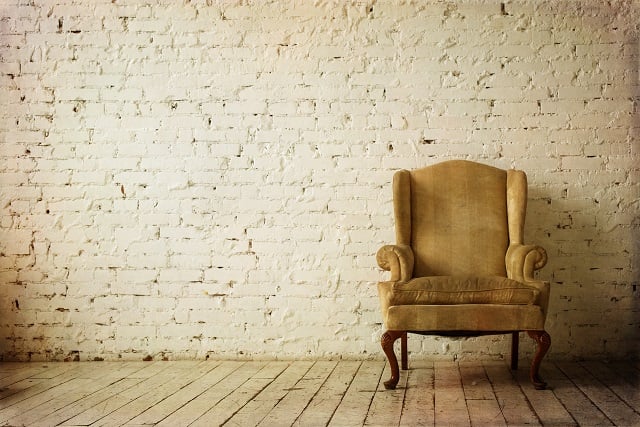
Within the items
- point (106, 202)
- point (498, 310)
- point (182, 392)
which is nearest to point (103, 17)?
point (106, 202)

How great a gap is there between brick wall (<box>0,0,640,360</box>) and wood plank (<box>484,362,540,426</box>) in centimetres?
28

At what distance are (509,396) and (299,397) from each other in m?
1.00

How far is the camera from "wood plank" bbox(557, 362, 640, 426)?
2.87 meters

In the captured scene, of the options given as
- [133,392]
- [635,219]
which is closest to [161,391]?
[133,392]

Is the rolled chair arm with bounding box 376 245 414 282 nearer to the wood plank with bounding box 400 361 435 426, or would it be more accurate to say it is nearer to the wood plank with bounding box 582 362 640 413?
the wood plank with bounding box 400 361 435 426

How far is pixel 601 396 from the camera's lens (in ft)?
10.6

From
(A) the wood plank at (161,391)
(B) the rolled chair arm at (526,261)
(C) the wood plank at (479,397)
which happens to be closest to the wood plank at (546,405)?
(C) the wood plank at (479,397)

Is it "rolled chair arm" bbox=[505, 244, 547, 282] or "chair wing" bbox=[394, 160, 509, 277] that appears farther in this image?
"chair wing" bbox=[394, 160, 509, 277]

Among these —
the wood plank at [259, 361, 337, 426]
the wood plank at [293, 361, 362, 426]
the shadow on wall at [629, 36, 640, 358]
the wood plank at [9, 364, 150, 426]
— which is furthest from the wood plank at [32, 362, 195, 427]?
the shadow on wall at [629, 36, 640, 358]

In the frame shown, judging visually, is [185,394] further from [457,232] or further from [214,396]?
[457,232]

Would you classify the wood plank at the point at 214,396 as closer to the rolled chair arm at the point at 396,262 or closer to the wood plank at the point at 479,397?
the rolled chair arm at the point at 396,262

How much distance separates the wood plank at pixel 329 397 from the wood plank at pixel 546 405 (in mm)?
880

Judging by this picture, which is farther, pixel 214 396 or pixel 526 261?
pixel 526 261

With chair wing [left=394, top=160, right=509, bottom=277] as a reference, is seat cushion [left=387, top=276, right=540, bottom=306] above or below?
below
